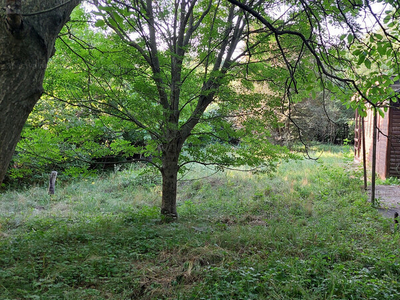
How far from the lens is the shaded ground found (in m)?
6.20

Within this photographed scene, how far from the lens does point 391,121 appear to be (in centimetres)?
966

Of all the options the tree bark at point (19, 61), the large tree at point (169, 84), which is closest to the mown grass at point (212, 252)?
the large tree at point (169, 84)

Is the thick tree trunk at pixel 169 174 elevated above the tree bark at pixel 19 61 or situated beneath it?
situated beneath

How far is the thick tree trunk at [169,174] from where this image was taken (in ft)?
20.1

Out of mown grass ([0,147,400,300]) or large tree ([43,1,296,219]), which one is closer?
mown grass ([0,147,400,300])

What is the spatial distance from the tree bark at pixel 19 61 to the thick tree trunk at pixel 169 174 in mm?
4453

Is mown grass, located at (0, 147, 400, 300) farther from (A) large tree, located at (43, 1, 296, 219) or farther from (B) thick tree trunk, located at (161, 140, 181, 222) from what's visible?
(A) large tree, located at (43, 1, 296, 219)

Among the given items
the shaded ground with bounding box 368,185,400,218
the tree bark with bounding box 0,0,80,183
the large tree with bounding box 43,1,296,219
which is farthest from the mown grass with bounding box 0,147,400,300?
the tree bark with bounding box 0,0,80,183

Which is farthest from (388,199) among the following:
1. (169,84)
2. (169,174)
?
(169,84)

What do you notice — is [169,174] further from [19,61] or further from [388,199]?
[388,199]

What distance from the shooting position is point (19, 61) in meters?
1.52

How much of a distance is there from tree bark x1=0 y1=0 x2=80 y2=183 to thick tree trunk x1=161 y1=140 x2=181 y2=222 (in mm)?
4453

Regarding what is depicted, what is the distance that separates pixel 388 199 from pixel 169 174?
535 cm

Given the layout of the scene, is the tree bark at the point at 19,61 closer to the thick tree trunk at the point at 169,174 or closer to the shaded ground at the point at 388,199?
the thick tree trunk at the point at 169,174
